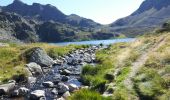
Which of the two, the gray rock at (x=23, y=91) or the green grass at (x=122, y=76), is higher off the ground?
the green grass at (x=122, y=76)

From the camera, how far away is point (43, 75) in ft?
154

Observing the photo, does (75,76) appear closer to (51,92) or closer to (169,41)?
(51,92)

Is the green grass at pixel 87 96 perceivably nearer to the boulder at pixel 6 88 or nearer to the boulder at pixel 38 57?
the boulder at pixel 6 88

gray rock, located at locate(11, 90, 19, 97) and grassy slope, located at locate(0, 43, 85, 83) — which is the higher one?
grassy slope, located at locate(0, 43, 85, 83)

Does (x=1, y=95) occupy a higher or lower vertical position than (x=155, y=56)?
lower

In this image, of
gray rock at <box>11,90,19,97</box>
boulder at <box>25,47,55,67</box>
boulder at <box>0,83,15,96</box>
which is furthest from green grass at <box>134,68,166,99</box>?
boulder at <box>25,47,55,67</box>

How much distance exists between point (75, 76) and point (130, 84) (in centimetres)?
1647

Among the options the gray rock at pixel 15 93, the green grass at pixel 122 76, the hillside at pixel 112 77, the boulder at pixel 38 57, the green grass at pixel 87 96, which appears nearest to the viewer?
the green grass at pixel 87 96

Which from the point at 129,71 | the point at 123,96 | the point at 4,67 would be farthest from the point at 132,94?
the point at 4,67

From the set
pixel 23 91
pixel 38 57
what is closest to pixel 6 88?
pixel 23 91

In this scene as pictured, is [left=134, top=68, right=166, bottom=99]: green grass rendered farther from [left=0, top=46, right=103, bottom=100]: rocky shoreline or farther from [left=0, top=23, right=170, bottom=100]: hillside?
[left=0, top=46, right=103, bottom=100]: rocky shoreline

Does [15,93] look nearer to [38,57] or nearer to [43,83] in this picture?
[43,83]

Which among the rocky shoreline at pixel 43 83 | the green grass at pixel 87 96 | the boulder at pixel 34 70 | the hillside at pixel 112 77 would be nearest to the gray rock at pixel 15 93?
the rocky shoreline at pixel 43 83

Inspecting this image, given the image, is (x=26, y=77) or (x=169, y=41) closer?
(x=26, y=77)
